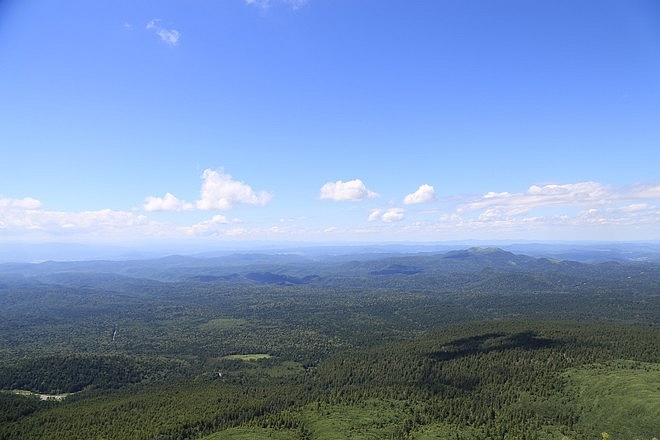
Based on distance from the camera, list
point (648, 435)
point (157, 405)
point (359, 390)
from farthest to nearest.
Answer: point (359, 390) → point (157, 405) → point (648, 435)

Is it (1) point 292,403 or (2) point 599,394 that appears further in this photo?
(1) point 292,403

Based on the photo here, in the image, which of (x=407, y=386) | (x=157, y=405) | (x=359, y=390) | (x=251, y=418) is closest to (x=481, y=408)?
(x=407, y=386)

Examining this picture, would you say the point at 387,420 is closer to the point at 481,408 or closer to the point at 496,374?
the point at 481,408

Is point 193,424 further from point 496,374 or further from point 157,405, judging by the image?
point 496,374

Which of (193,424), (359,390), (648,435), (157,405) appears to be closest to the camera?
(648,435)

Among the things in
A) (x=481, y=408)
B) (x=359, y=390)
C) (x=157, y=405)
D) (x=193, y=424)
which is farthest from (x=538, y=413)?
(x=157, y=405)

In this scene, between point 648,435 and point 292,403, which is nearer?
point 648,435

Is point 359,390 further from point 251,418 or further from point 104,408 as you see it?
point 104,408

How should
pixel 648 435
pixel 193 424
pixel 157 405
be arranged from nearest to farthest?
1. pixel 648 435
2. pixel 193 424
3. pixel 157 405

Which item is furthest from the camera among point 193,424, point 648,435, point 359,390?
point 359,390
